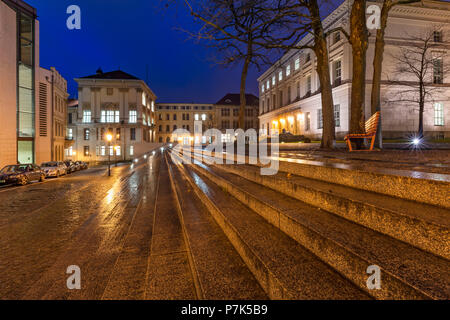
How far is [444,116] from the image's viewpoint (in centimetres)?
2197

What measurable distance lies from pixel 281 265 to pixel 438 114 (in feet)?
98.5

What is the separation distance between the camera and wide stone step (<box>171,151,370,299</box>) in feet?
4.96

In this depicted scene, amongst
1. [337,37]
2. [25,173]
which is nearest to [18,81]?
[25,173]

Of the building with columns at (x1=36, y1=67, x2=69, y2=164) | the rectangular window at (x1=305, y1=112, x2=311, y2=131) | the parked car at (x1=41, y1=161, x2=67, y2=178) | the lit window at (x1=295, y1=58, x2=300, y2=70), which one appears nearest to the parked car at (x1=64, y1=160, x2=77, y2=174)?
the parked car at (x1=41, y1=161, x2=67, y2=178)

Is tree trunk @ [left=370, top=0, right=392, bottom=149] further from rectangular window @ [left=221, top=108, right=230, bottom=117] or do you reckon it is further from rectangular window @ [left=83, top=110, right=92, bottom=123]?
rectangular window @ [left=221, top=108, right=230, bottom=117]

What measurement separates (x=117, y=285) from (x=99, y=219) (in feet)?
11.3

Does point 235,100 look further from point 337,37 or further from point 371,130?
point 371,130

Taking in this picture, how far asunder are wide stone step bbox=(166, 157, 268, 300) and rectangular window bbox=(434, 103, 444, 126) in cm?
2892

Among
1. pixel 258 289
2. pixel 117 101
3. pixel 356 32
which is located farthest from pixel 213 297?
pixel 117 101

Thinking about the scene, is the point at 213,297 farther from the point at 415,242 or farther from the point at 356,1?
the point at 356,1

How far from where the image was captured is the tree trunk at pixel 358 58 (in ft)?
24.7

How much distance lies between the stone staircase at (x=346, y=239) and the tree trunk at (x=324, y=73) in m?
6.82

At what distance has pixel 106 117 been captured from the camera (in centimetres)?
4578

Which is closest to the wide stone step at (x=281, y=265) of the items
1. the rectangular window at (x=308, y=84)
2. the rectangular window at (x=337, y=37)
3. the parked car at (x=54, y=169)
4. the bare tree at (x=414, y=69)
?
the parked car at (x=54, y=169)
